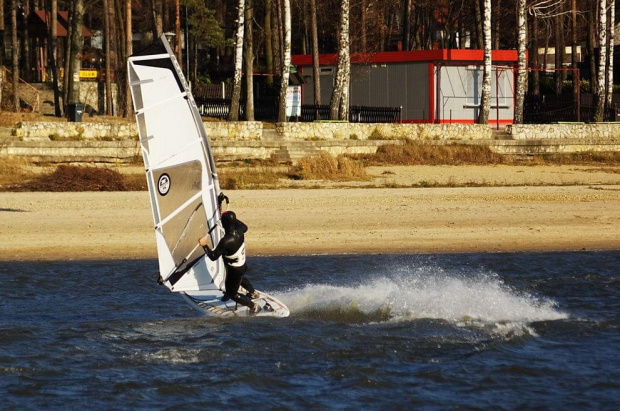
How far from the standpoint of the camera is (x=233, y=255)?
10.6 metres

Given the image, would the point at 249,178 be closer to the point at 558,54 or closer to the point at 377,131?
the point at 377,131

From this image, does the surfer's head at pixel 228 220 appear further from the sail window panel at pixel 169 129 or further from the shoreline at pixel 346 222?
the shoreline at pixel 346 222

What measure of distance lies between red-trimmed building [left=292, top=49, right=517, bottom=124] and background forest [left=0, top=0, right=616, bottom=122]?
7.70ft

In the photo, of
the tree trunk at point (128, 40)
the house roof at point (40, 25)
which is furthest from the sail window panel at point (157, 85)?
the house roof at point (40, 25)

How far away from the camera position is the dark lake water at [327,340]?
953 cm

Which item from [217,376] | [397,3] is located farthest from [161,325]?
[397,3]

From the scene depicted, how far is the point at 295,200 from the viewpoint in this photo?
62.4 feet

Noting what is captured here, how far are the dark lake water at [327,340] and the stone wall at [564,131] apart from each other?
49.0ft

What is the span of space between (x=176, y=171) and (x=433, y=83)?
25274mm

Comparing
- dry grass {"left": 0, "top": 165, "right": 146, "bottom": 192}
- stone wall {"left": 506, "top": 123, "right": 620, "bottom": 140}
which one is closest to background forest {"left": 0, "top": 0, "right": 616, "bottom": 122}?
stone wall {"left": 506, "top": 123, "right": 620, "bottom": 140}

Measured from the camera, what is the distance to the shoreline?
15.8m

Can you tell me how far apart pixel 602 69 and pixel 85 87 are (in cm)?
1985

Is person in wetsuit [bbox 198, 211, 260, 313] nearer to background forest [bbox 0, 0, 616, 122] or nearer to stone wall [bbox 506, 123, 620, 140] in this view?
stone wall [bbox 506, 123, 620, 140]

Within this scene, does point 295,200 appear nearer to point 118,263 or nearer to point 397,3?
point 118,263
